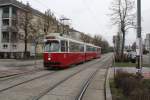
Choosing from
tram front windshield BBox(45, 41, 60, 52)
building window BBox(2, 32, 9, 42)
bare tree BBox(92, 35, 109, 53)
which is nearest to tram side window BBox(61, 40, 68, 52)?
tram front windshield BBox(45, 41, 60, 52)

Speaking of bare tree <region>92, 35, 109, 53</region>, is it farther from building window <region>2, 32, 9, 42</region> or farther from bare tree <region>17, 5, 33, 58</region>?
bare tree <region>17, 5, 33, 58</region>

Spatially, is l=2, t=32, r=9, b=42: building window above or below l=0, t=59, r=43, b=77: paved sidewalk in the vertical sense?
above

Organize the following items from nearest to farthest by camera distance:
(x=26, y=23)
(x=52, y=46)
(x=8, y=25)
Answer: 1. (x=52, y=46)
2. (x=26, y=23)
3. (x=8, y=25)

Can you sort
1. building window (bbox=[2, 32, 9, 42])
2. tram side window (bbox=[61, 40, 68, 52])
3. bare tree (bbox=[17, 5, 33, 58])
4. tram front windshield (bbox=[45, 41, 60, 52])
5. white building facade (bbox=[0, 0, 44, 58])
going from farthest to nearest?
building window (bbox=[2, 32, 9, 42]), white building facade (bbox=[0, 0, 44, 58]), bare tree (bbox=[17, 5, 33, 58]), tram side window (bbox=[61, 40, 68, 52]), tram front windshield (bbox=[45, 41, 60, 52])

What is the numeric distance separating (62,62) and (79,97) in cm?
1453

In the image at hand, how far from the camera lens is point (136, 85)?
35.1ft

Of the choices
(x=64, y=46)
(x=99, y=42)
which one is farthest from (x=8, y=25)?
(x=99, y=42)

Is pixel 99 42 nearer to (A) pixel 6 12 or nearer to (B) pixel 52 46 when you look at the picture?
(A) pixel 6 12

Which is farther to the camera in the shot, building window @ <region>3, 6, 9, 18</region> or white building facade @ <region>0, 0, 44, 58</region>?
building window @ <region>3, 6, 9, 18</region>

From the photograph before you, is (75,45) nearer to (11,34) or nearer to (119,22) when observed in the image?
(119,22)

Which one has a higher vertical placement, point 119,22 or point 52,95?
point 119,22

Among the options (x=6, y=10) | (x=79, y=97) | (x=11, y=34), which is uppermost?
(x=6, y=10)

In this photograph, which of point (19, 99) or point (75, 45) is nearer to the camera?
point (19, 99)

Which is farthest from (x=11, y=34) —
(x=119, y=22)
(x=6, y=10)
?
(x=119, y=22)
